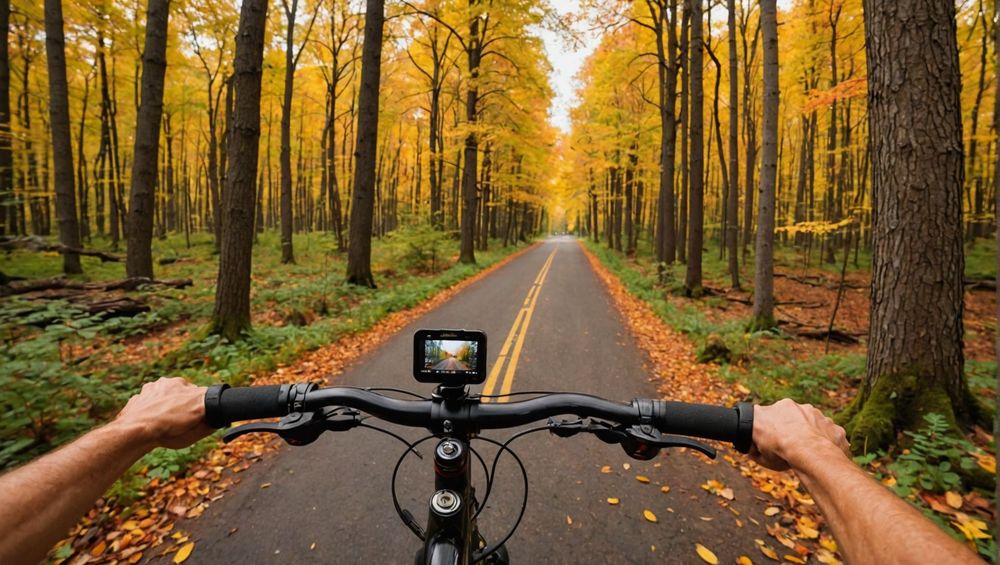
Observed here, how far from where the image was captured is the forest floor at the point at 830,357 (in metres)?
3.16

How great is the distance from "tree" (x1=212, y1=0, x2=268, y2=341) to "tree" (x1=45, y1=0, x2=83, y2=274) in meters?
8.59

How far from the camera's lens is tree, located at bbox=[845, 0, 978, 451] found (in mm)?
3627

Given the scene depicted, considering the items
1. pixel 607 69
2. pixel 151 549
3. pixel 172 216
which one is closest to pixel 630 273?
pixel 607 69

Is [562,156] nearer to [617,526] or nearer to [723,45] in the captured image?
[723,45]

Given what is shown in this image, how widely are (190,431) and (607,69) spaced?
18.7m

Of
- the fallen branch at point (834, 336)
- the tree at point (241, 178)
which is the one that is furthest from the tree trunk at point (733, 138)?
the tree at point (241, 178)

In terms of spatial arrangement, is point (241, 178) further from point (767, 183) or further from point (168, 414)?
point (767, 183)

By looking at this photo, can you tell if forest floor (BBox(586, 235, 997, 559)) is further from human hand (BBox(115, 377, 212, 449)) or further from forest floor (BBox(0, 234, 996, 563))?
human hand (BBox(115, 377, 212, 449))

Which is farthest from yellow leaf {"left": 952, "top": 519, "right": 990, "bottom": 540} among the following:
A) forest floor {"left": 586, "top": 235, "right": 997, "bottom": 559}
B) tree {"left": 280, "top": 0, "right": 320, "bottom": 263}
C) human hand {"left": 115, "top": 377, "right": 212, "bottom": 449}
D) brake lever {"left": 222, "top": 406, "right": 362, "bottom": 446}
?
tree {"left": 280, "top": 0, "right": 320, "bottom": 263}

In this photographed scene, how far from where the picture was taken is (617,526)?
315cm

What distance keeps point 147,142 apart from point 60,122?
5.19 metres

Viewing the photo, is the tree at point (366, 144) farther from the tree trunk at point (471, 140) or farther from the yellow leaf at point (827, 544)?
the yellow leaf at point (827, 544)

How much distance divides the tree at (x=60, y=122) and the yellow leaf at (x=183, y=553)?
13390mm

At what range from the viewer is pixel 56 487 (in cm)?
121
